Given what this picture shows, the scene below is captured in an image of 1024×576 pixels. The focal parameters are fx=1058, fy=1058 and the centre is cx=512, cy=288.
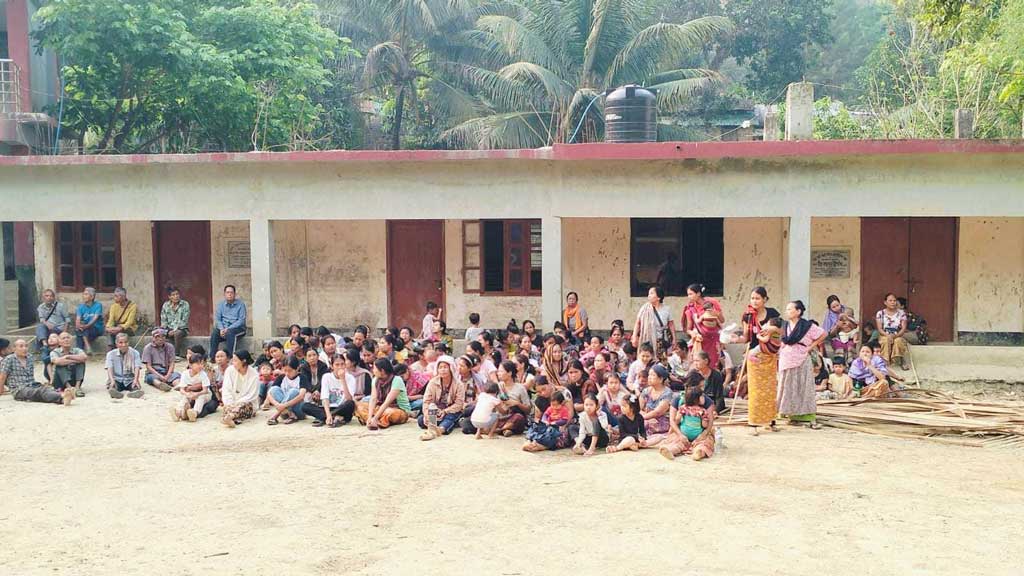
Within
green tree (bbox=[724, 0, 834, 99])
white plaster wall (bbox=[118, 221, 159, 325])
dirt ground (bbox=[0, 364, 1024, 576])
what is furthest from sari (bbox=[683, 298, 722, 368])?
green tree (bbox=[724, 0, 834, 99])

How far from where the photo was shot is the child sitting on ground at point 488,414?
10312 mm

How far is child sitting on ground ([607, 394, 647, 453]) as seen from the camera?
31.5ft

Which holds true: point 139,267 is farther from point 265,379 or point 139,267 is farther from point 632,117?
point 632,117

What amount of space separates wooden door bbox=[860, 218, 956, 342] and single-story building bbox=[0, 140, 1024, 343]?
0.09ft

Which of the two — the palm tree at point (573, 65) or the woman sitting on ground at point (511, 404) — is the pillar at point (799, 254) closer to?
the woman sitting on ground at point (511, 404)

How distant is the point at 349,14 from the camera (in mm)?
26500

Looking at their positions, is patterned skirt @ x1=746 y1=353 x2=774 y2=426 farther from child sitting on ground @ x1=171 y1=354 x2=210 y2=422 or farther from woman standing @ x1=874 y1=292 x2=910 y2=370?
child sitting on ground @ x1=171 y1=354 x2=210 y2=422

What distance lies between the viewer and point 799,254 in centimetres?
1327

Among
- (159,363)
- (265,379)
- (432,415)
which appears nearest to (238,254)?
(159,363)

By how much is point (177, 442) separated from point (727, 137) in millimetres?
19395

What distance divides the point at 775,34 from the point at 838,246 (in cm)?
1631

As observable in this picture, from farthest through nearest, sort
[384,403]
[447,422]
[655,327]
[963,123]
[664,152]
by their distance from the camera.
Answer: [963,123] < [664,152] < [655,327] < [384,403] < [447,422]

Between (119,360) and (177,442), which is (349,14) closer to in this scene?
(119,360)

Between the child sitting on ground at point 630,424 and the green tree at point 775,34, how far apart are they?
22.2 metres
